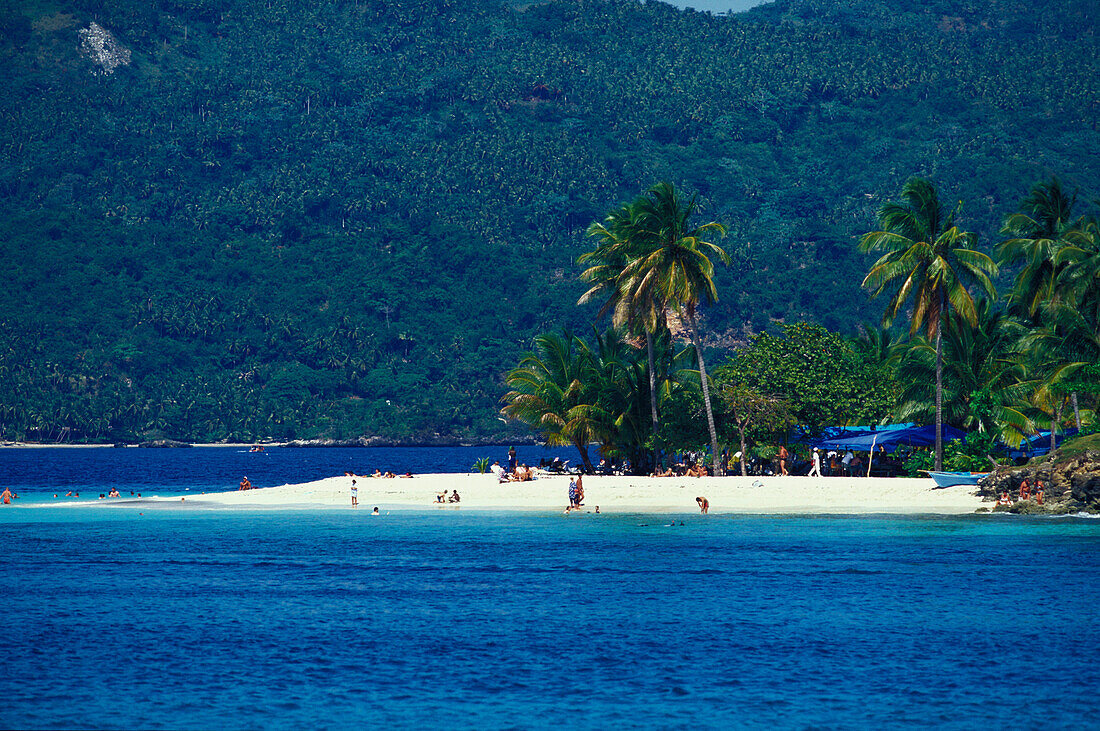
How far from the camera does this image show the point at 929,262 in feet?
164

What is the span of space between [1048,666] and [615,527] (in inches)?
898

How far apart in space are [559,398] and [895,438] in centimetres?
1658

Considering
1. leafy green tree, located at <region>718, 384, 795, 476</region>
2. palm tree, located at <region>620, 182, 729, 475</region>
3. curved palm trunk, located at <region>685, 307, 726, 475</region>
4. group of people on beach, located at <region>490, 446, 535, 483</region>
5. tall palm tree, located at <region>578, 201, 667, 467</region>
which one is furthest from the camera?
group of people on beach, located at <region>490, 446, 535, 483</region>

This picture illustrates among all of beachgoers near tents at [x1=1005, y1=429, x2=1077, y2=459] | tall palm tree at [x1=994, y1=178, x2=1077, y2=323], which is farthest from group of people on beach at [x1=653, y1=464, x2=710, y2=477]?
tall palm tree at [x1=994, y1=178, x2=1077, y2=323]

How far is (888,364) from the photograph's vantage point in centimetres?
6128

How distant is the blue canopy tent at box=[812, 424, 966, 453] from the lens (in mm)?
51062

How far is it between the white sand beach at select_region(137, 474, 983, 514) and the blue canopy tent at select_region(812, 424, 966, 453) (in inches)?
67.1

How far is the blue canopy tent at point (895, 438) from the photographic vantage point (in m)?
51.1

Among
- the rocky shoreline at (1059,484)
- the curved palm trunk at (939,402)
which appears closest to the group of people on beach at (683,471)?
the curved palm trunk at (939,402)

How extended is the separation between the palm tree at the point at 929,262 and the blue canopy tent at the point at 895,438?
1.45 metres

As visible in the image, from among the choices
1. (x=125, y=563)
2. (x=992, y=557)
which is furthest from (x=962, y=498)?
(x=125, y=563)

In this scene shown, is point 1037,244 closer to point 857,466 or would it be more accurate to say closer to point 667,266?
point 857,466

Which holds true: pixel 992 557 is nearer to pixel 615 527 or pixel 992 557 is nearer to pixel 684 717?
pixel 615 527

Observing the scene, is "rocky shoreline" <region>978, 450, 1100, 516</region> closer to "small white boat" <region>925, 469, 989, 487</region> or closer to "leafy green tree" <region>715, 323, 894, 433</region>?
"small white boat" <region>925, 469, 989, 487</region>
